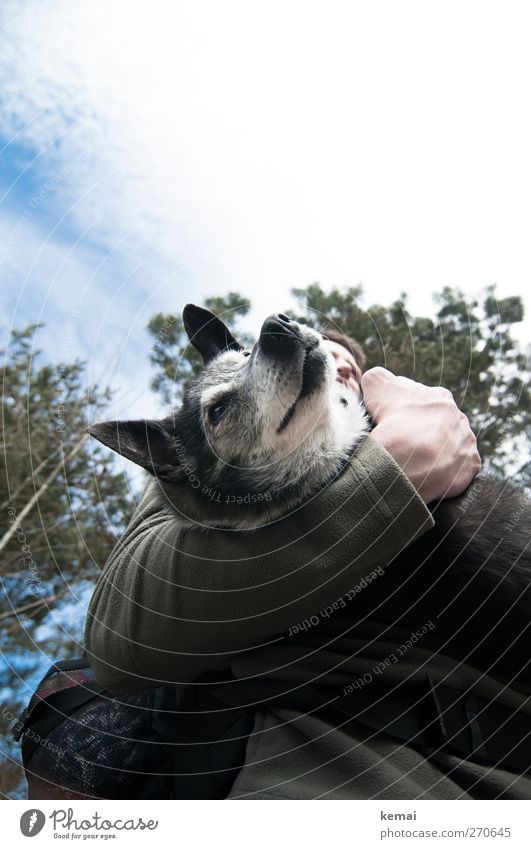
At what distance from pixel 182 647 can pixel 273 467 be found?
2.70ft

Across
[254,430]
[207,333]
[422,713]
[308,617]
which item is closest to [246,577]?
[308,617]

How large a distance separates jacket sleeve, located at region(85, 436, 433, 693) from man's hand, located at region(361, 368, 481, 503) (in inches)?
5.1

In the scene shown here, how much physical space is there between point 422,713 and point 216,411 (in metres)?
1.27

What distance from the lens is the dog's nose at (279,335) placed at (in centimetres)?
216

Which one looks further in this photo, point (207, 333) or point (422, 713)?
point (207, 333)

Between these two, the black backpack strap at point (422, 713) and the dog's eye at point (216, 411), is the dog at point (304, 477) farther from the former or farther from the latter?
the black backpack strap at point (422, 713)

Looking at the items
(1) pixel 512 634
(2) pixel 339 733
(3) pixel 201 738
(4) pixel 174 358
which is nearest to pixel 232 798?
(3) pixel 201 738

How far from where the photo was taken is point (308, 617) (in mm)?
1827

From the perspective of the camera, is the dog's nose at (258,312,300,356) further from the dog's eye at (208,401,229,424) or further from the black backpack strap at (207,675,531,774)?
the black backpack strap at (207,675,531,774)

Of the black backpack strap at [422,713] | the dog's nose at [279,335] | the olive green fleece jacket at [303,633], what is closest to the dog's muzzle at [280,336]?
the dog's nose at [279,335]

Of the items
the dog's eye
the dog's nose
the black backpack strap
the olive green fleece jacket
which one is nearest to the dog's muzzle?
the dog's nose

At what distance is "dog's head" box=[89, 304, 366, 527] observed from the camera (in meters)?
2.26

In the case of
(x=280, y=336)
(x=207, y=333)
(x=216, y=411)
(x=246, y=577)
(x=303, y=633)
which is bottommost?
(x=303, y=633)

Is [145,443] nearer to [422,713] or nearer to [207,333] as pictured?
[207,333]
